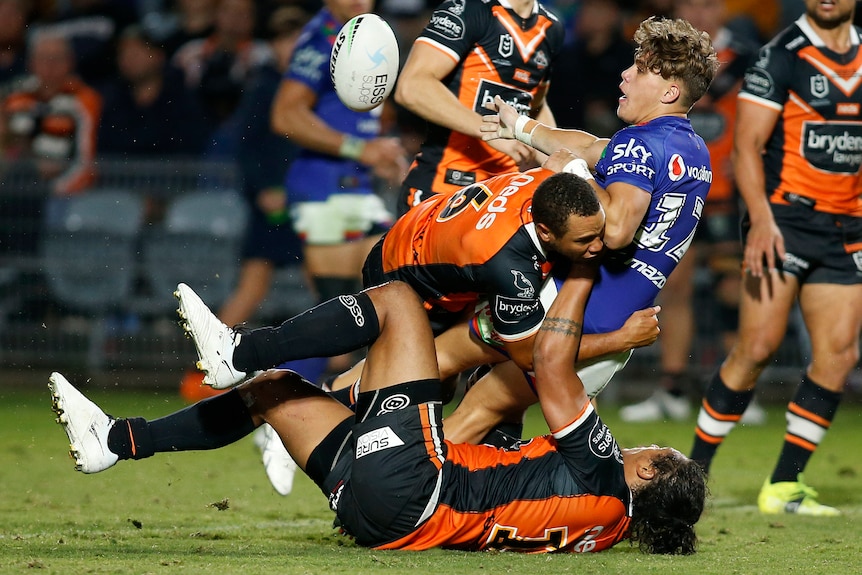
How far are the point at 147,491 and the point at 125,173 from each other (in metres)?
5.30

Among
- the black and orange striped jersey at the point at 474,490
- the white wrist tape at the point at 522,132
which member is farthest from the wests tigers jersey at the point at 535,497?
the white wrist tape at the point at 522,132

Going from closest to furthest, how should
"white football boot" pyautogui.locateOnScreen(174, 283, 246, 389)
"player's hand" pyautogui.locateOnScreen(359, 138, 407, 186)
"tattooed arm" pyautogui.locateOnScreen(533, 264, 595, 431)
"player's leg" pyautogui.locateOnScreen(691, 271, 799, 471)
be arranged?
"tattooed arm" pyautogui.locateOnScreen(533, 264, 595, 431), "white football boot" pyautogui.locateOnScreen(174, 283, 246, 389), "player's leg" pyautogui.locateOnScreen(691, 271, 799, 471), "player's hand" pyautogui.locateOnScreen(359, 138, 407, 186)

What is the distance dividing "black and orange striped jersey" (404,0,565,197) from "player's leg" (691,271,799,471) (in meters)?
1.51

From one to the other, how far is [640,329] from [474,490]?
3.44ft

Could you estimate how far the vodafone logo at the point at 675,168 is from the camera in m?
5.04

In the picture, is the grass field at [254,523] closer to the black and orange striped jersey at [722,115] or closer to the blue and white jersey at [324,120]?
the blue and white jersey at [324,120]

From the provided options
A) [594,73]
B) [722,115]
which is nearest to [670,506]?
[722,115]

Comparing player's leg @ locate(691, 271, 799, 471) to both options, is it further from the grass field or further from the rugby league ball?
the rugby league ball

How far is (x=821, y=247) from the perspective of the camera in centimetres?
659

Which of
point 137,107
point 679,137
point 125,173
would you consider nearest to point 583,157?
point 679,137

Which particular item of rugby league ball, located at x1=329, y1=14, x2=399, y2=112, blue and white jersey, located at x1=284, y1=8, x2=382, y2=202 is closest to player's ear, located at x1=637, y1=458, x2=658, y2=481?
rugby league ball, located at x1=329, y1=14, x2=399, y2=112

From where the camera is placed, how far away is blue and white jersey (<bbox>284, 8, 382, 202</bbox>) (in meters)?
8.25

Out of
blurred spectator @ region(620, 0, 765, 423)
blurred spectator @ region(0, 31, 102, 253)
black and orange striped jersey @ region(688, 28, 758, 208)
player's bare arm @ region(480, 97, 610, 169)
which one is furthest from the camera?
blurred spectator @ region(0, 31, 102, 253)

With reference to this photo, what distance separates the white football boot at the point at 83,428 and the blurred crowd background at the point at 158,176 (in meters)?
5.22
